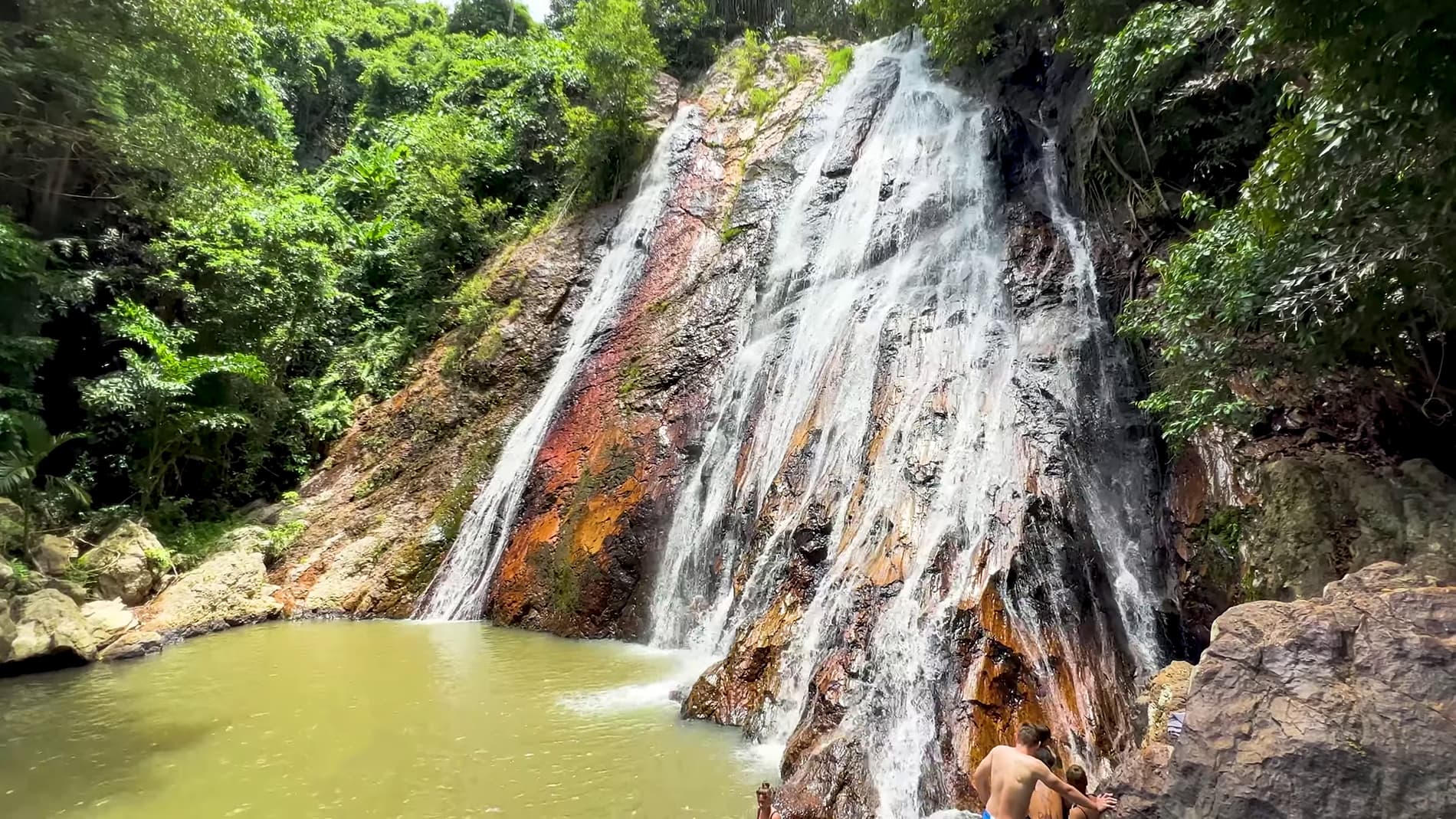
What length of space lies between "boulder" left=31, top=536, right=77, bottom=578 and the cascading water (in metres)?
8.35

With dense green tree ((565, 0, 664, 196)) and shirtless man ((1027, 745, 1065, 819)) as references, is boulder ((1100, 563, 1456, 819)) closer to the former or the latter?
shirtless man ((1027, 745, 1065, 819))

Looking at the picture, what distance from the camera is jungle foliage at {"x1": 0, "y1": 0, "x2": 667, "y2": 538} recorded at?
9.45m

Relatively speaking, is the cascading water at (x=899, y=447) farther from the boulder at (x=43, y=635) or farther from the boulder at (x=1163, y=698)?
the boulder at (x=43, y=635)

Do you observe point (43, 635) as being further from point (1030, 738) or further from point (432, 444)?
point (1030, 738)

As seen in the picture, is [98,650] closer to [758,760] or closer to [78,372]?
[78,372]

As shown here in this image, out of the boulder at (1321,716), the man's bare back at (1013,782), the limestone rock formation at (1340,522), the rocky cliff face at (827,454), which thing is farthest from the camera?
the rocky cliff face at (827,454)

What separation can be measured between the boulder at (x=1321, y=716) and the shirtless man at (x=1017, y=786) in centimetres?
18

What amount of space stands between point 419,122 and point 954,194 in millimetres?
19624

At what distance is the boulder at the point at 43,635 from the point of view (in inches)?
342

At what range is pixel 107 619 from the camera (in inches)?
392

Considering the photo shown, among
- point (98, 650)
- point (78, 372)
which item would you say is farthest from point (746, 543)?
point (78, 372)

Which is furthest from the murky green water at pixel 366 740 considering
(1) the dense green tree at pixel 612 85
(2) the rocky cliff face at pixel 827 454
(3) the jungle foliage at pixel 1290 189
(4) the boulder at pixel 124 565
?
(1) the dense green tree at pixel 612 85

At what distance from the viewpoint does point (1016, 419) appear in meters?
8.33

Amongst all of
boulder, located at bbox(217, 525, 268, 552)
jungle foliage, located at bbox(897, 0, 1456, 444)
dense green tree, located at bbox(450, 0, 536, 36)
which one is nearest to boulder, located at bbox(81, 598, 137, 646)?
boulder, located at bbox(217, 525, 268, 552)
